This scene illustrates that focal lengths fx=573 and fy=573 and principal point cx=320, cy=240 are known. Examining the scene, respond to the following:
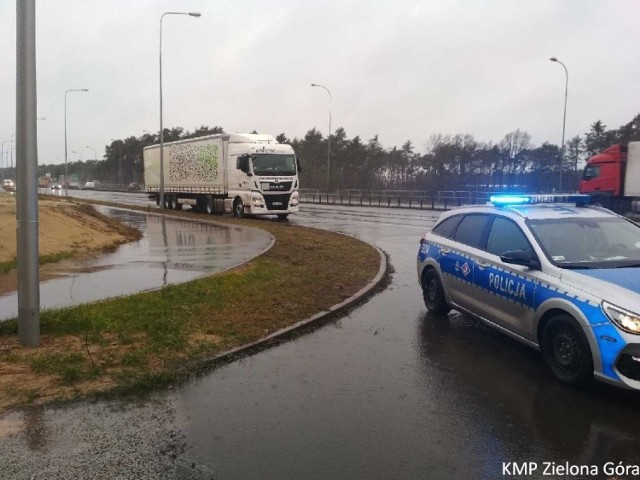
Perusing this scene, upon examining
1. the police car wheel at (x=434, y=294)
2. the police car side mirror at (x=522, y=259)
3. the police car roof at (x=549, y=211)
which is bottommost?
the police car wheel at (x=434, y=294)

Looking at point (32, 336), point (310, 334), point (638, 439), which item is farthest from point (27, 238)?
point (638, 439)

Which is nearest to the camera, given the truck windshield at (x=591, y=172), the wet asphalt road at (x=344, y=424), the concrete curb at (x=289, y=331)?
the wet asphalt road at (x=344, y=424)

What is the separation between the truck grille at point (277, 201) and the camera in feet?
84.0

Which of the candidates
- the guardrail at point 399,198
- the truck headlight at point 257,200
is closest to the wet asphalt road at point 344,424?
the truck headlight at point 257,200

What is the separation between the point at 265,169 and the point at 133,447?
2201cm

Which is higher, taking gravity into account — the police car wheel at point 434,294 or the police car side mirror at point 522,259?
the police car side mirror at point 522,259

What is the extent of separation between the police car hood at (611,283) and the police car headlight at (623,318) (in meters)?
0.05

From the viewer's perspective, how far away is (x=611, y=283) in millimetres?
4777

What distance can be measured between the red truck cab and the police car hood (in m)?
27.9

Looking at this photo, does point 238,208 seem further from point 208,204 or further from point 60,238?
point 60,238

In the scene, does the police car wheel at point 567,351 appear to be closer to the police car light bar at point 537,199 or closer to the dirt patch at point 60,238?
the police car light bar at point 537,199

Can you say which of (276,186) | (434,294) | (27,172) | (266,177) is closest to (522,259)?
(434,294)

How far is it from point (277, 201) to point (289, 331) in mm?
19232

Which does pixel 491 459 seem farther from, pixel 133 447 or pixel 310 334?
pixel 310 334
